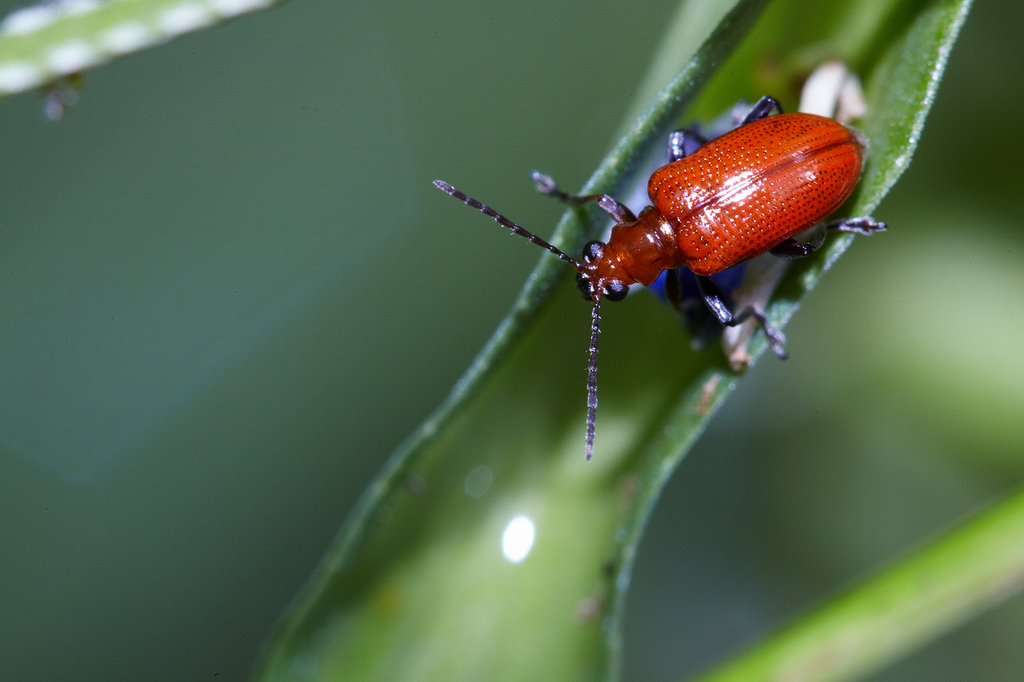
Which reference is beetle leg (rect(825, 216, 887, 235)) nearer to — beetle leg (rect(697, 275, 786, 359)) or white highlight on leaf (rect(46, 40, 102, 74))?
beetle leg (rect(697, 275, 786, 359))

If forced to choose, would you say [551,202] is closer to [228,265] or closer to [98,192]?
[228,265]

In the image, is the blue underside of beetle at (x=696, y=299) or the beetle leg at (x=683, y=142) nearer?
the blue underside of beetle at (x=696, y=299)

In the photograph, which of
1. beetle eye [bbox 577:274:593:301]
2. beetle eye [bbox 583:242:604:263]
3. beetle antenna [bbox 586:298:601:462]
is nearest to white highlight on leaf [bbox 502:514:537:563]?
beetle antenna [bbox 586:298:601:462]

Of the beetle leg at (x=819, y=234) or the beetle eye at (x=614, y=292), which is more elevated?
the beetle eye at (x=614, y=292)

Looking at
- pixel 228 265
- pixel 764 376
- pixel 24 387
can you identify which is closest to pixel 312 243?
pixel 228 265

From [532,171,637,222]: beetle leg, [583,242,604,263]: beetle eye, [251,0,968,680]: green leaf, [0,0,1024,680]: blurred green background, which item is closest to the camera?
[251,0,968,680]: green leaf

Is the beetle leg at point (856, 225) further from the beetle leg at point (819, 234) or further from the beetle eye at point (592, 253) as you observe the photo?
the beetle eye at point (592, 253)

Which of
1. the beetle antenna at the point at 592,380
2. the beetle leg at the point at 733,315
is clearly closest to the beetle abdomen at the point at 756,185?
the beetle leg at the point at 733,315
